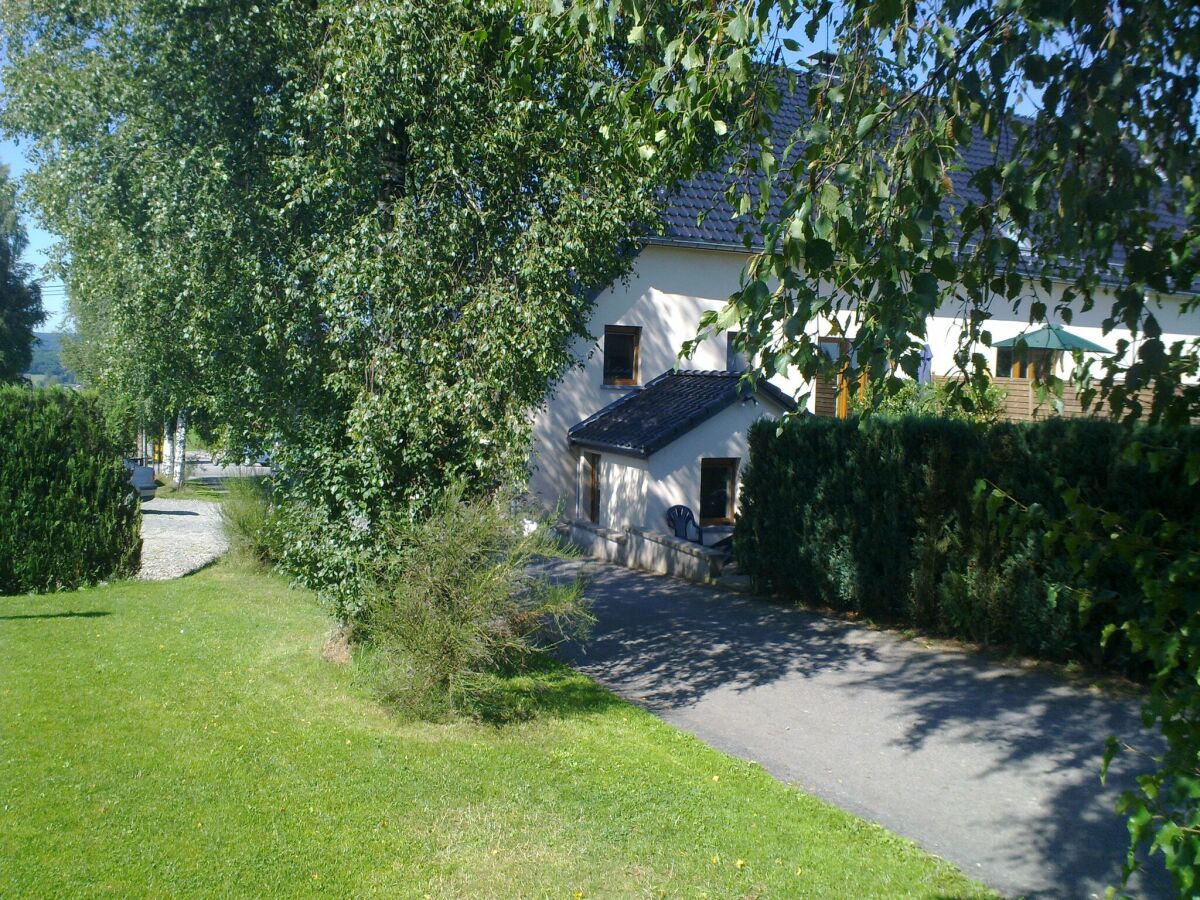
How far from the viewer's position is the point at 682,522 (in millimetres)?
17969

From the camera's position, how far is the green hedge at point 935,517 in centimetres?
945

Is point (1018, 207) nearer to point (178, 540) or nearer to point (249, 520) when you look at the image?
point (249, 520)

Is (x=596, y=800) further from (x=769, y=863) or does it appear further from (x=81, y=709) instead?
(x=81, y=709)

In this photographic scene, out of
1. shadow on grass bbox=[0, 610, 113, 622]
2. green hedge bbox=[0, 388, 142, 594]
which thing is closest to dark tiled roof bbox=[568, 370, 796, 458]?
green hedge bbox=[0, 388, 142, 594]

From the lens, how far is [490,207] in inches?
344

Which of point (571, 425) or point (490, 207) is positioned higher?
point (490, 207)

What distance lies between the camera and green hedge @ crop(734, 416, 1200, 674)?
9.45m

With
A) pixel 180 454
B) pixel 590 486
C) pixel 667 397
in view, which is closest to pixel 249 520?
pixel 590 486

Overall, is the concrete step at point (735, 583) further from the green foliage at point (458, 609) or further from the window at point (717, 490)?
the green foliage at point (458, 609)

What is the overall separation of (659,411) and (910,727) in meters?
11.3

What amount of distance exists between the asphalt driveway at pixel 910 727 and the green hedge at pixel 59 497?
7.30 m

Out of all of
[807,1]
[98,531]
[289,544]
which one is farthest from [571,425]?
[807,1]

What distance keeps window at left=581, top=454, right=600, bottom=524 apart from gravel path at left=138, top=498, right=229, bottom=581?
6.73 metres

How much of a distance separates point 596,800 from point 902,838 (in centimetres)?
183
